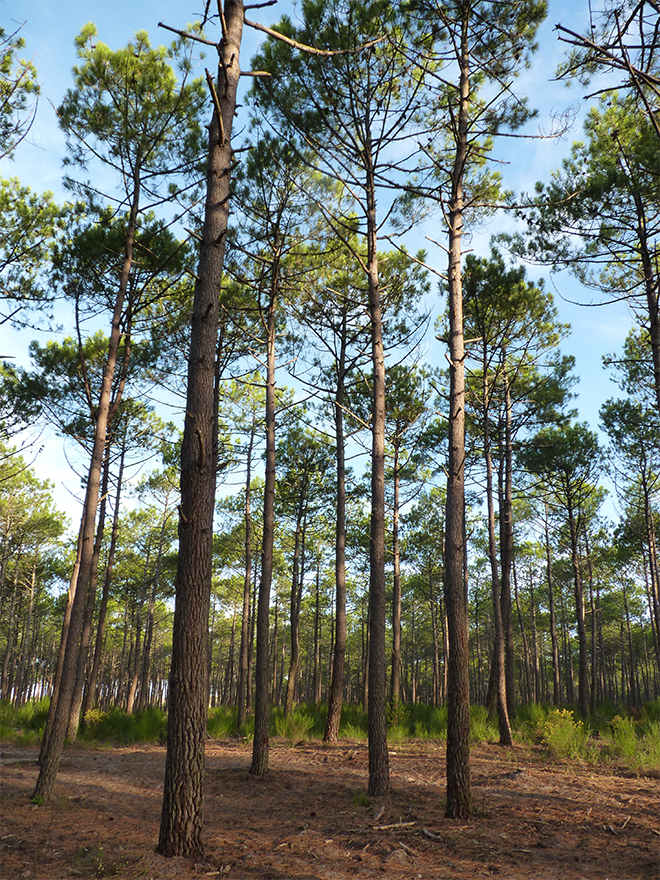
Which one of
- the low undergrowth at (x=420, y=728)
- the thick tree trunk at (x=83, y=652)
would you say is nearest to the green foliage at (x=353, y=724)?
the low undergrowth at (x=420, y=728)

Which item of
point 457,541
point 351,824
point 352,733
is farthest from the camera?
point 352,733

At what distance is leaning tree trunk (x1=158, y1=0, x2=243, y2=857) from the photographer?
3.56 m

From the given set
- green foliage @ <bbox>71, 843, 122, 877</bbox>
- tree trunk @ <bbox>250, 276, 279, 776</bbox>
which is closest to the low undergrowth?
tree trunk @ <bbox>250, 276, 279, 776</bbox>

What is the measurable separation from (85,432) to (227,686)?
2929cm

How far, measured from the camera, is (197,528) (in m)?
3.97

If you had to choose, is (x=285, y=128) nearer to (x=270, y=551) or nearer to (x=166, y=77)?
(x=166, y=77)

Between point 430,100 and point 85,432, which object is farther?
point 85,432

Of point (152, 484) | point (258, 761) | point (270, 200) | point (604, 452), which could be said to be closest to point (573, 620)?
point (604, 452)

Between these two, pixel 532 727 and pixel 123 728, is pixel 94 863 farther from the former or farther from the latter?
pixel 123 728

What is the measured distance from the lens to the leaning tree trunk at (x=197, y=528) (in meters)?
3.56

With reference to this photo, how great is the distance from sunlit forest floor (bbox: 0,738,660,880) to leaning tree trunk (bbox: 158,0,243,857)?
0.36 meters

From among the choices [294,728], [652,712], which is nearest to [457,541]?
[294,728]

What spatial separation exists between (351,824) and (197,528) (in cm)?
353

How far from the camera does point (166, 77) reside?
7926mm
